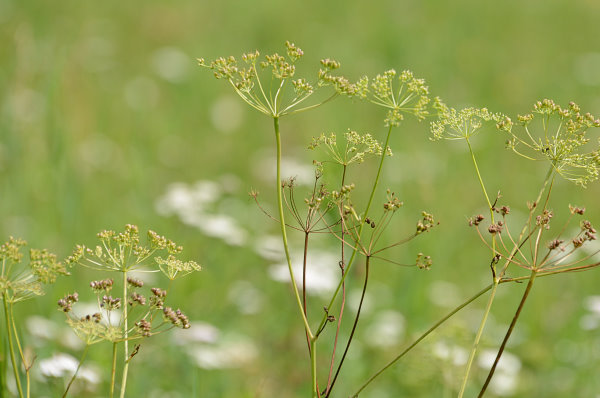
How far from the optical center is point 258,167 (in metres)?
6.09

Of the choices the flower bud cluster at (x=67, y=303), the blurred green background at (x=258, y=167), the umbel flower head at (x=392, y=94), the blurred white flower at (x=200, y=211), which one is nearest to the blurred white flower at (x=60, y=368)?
the blurred green background at (x=258, y=167)

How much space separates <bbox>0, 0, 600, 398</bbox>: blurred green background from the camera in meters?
3.14

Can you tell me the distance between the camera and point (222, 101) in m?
7.55

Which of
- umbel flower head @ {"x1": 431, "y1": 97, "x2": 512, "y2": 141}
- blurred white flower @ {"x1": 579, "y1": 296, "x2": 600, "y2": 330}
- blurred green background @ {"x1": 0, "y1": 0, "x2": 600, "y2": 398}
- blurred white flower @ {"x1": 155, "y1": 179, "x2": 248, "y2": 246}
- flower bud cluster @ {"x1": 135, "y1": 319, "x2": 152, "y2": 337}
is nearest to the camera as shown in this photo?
flower bud cluster @ {"x1": 135, "y1": 319, "x2": 152, "y2": 337}

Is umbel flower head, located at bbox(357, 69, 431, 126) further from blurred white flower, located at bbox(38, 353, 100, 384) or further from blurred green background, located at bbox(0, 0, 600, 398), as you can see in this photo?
blurred white flower, located at bbox(38, 353, 100, 384)

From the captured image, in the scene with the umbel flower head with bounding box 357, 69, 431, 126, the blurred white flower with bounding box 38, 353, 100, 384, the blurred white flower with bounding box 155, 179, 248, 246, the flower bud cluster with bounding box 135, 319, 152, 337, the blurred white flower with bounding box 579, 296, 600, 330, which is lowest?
the flower bud cluster with bounding box 135, 319, 152, 337

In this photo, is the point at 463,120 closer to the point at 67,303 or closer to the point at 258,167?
the point at 67,303

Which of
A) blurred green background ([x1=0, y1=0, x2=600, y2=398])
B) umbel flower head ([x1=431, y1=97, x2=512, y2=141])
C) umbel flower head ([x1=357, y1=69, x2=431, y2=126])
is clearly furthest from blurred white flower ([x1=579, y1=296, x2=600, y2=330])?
umbel flower head ([x1=357, y1=69, x2=431, y2=126])

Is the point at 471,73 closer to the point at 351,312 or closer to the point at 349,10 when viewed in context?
the point at 349,10

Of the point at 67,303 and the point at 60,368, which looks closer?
the point at 67,303

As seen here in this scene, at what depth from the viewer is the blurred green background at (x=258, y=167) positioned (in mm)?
3139

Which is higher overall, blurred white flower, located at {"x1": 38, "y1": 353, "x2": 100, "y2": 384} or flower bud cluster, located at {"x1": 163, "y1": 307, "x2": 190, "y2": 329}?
blurred white flower, located at {"x1": 38, "y1": 353, "x2": 100, "y2": 384}

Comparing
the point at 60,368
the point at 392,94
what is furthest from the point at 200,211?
the point at 392,94

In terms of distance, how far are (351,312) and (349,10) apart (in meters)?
6.64
